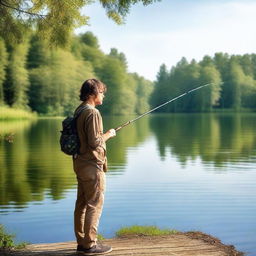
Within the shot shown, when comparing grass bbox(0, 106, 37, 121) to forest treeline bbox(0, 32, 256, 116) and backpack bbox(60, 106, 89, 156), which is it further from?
backpack bbox(60, 106, 89, 156)

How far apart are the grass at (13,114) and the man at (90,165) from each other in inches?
1575

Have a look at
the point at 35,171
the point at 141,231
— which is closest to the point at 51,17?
the point at 141,231

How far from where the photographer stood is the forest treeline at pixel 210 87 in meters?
102

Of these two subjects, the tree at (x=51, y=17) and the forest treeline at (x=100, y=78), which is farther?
the forest treeline at (x=100, y=78)

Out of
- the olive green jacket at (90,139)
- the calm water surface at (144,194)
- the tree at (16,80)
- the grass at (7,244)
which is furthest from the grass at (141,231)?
the tree at (16,80)

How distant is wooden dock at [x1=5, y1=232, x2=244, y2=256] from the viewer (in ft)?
19.1

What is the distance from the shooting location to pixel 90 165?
18.0 ft

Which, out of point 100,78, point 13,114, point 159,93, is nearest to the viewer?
point 13,114

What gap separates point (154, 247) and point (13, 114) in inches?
1730

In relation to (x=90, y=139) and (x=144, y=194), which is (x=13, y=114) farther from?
(x=90, y=139)

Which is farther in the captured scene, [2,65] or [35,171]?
[2,65]

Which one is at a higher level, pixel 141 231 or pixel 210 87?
pixel 210 87

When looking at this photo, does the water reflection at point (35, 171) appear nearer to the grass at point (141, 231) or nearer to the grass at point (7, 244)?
the grass at point (141, 231)

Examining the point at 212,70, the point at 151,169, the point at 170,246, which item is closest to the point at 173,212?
the point at 170,246
